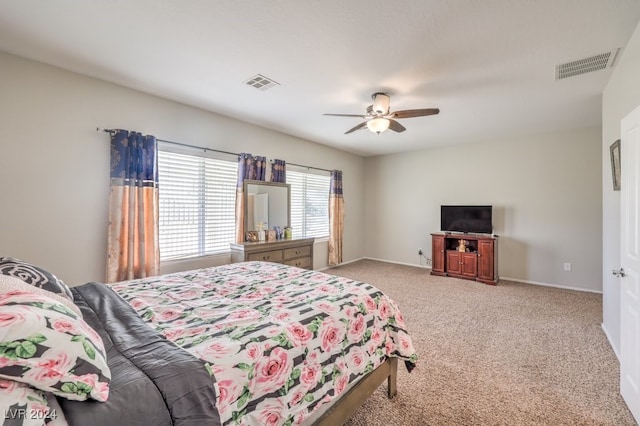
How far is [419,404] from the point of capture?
191 centimetres

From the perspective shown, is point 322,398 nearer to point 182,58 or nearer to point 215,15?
point 215,15

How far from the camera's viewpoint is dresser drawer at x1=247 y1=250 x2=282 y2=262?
386cm

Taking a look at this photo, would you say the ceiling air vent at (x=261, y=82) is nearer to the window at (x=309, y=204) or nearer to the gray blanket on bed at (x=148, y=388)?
the window at (x=309, y=204)

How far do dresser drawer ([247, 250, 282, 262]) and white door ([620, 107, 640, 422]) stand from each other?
11.4ft

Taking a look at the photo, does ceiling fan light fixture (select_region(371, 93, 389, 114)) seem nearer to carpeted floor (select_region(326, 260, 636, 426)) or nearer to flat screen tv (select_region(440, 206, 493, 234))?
carpeted floor (select_region(326, 260, 636, 426))

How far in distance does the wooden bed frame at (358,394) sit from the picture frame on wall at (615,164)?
248 centimetres

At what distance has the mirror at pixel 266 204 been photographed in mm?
4262

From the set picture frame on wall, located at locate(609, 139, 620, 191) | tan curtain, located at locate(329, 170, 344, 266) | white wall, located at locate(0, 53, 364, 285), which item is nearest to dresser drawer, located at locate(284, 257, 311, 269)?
tan curtain, located at locate(329, 170, 344, 266)

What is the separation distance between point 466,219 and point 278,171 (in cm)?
356

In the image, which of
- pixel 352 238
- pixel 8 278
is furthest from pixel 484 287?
pixel 8 278

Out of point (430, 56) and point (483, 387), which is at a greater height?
point (430, 56)

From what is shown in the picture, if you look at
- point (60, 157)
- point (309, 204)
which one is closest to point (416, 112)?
point (309, 204)

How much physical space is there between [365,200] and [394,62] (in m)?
4.60

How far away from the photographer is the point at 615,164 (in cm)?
249
